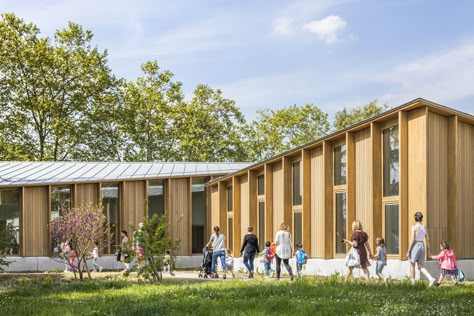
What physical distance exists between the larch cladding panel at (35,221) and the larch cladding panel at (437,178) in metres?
18.4

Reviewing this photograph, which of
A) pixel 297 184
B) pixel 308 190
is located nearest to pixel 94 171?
pixel 297 184

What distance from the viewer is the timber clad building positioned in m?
21.9

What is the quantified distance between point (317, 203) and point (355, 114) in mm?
40329

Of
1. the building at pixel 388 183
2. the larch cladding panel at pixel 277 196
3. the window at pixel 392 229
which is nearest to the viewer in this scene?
the building at pixel 388 183

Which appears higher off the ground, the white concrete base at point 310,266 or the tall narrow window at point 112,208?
the tall narrow window at point 112,208

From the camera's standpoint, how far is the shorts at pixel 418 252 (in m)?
19.0

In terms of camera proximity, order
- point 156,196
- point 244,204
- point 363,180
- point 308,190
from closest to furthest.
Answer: point 363,180 < point 308,190 < point 244,204 < point 156,196

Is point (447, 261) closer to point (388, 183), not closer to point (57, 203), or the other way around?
point (388, 183)

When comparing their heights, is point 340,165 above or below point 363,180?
above

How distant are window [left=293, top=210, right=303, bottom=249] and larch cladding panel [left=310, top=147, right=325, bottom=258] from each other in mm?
935

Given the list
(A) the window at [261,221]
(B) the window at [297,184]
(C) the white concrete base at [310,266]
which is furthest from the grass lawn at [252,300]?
(A) the window at [261,221]

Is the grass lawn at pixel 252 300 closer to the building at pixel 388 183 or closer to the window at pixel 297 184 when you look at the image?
the building at pixel 388 183

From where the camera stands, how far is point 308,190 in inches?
1080

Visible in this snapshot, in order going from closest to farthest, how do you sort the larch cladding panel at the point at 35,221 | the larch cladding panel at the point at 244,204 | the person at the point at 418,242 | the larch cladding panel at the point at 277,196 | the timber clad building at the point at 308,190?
the person at the point at 418,242 → the timber clad building at the point at 308,190 → the larch cladding panel at the point at 277,196 → the larch cladding panel at the point at 244,204 → the larch cladding panel at the point at 35,221
